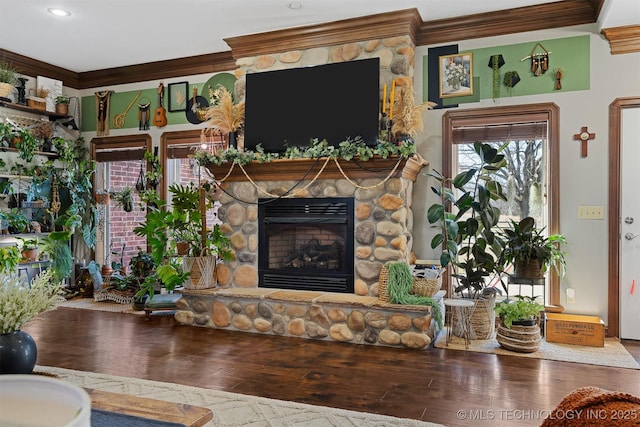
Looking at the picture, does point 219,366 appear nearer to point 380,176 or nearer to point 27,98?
point 380,176

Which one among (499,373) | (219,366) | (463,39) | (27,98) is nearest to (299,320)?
(219,366)

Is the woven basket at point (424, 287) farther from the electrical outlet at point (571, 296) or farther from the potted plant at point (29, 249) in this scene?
the potted plant at point (29, 249)

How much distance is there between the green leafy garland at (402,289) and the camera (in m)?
3.73

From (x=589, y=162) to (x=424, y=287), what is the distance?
179 centimetres

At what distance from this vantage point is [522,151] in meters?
4.32

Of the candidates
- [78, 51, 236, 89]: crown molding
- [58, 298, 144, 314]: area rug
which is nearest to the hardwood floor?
[58, 298, 144, 314]: area rug

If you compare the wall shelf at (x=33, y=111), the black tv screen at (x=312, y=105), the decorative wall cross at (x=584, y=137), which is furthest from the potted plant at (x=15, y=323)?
the wall shelf at (x=33, y=111)

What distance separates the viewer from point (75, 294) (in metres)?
Answer: 5.84

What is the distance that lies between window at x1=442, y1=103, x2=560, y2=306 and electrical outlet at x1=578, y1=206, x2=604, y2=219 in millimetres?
194

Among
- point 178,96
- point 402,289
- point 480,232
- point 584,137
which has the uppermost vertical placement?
point 178,96

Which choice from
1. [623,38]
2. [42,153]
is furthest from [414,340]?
[42,153]

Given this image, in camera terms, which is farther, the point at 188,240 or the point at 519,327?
the point at 188,240

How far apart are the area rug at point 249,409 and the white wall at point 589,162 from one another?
249cm

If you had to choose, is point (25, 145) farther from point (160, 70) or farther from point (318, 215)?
point (318, 215)
